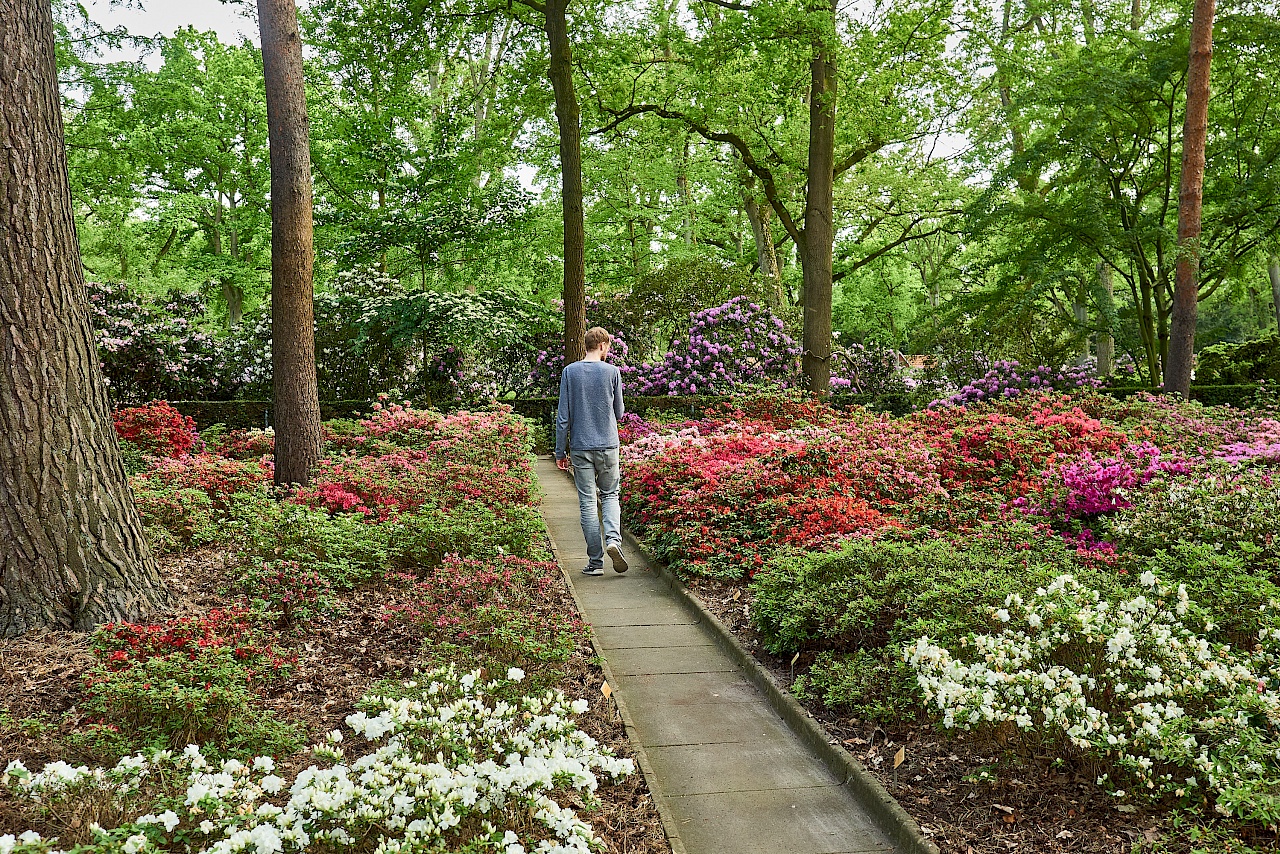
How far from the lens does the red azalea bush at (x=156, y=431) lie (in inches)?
372

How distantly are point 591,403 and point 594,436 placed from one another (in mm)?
260

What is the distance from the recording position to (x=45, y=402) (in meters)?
4.05

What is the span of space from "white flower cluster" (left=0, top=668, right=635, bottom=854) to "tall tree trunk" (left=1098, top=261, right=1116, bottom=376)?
15.1 m

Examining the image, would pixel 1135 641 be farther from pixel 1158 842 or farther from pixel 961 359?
pixel 961 359

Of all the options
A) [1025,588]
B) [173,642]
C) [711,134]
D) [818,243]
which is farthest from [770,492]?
[711,134]

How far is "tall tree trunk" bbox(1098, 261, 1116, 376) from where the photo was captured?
15531 mm

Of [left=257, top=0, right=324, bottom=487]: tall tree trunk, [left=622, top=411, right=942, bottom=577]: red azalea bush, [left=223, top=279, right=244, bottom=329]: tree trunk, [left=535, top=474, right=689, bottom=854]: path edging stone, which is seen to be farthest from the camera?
[left=223, top=279, right=244, bottom=329]: tree trunk

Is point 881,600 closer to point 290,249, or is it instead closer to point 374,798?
point 374,798

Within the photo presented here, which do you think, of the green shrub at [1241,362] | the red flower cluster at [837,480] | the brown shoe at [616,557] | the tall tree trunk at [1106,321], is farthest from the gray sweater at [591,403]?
the green shrub at [1241,362]

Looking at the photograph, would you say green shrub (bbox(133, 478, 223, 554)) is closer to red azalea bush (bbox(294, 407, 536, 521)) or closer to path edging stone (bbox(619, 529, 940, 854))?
red azalea bush (bbox(294, 407, 536, 521))

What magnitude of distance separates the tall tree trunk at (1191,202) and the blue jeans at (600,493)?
30.5ft

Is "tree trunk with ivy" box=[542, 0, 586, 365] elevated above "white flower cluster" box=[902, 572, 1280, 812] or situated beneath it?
elevated above

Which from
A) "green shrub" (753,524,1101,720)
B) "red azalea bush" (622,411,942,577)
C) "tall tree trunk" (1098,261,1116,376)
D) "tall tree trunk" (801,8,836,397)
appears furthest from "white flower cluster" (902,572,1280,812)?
"tall tree trunk" (1098,261,1116,376)

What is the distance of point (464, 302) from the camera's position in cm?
1372
